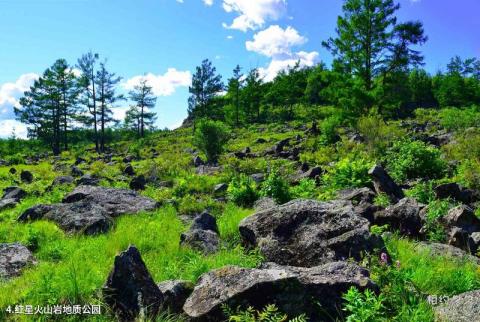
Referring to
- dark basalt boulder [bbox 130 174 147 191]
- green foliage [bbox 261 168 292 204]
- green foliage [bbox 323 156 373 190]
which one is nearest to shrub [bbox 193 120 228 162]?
dark basalt boulder [bbox 130 174 147 191]

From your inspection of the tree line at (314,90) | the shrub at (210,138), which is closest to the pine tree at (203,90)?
the tree line at (314,90)

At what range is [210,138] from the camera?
26.0 meters

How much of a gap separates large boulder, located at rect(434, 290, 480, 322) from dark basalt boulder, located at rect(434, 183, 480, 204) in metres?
7.35

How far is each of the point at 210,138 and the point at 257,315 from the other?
22.2m

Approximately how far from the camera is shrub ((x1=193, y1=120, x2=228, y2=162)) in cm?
2605

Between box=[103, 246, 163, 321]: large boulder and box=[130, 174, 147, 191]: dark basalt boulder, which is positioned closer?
box=[103, 246, 163, 321]: large boulder

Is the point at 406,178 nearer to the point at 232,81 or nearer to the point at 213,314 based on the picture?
the point at 213,314

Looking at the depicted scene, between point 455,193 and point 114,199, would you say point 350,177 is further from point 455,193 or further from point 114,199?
point 114,199

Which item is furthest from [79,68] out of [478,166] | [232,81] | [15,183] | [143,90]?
[478,166]

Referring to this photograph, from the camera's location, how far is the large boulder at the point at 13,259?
19.7ft

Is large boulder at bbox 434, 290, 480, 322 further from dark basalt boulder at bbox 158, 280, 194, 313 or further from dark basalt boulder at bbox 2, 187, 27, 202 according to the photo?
dark basalt boulder at bbox 2, 187, 27, 202

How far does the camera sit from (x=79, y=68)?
5541cm

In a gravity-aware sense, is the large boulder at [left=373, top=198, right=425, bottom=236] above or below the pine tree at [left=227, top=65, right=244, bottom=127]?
below

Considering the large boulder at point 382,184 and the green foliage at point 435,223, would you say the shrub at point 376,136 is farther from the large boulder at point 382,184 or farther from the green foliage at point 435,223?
the green foliage at point 435,223
